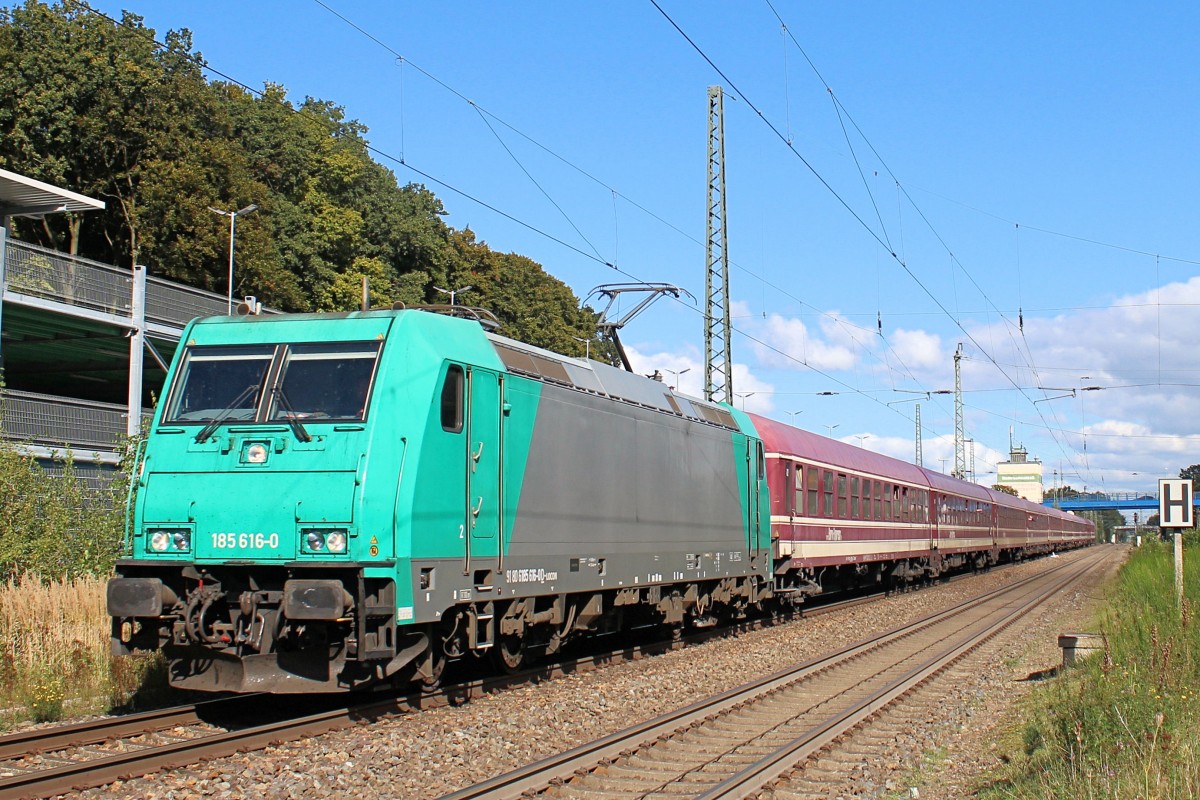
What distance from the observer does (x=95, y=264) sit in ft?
99.5

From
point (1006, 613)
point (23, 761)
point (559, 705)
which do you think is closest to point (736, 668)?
point (559, 705)

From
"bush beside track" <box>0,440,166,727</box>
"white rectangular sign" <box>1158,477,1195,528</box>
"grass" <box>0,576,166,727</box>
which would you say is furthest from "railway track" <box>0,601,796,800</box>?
"white rectangular sign" <box>1158,477,1195,528</box>

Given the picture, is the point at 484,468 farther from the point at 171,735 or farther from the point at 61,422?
the point at 61,422

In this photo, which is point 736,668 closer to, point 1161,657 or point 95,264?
point 1161,657

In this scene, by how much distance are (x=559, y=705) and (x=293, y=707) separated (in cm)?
267

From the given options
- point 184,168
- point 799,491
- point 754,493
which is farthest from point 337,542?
point 184,168

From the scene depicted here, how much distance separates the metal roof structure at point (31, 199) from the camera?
90.3 ft

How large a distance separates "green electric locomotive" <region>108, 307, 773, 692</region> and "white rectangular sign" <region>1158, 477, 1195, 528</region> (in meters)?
10.2

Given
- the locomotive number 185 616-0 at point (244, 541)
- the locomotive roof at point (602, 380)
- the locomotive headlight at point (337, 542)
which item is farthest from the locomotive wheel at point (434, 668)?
the locomotive roof at point (602, 380)

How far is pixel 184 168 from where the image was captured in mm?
44562

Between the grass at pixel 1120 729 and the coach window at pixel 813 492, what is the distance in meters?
11.1

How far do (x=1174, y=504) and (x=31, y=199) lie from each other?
2530 centimetres

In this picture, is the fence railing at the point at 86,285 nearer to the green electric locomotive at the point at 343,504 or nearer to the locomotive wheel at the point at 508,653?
the locomotive wheel at the point at 508,653

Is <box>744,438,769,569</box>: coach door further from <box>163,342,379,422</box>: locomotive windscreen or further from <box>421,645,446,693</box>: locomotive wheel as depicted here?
<box>163,342,379,422</box>: locomotive windscreen
